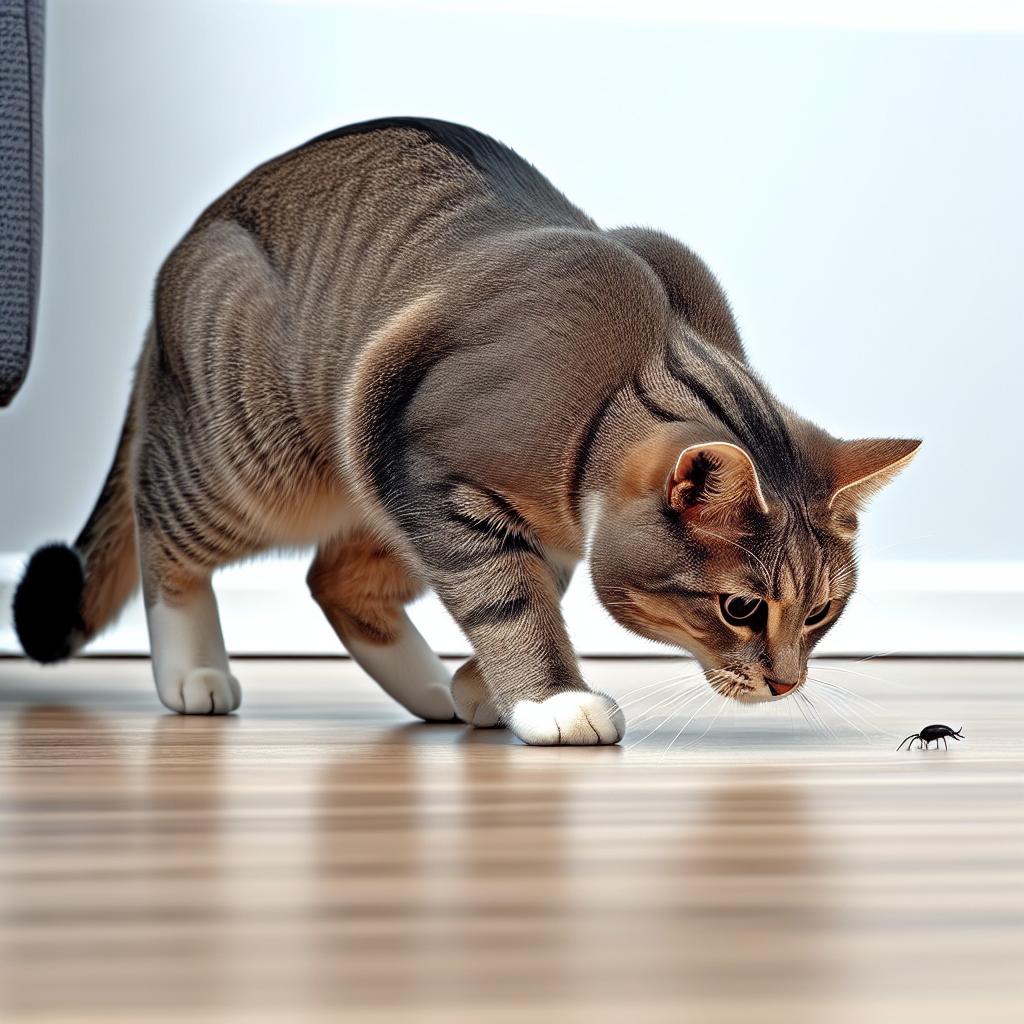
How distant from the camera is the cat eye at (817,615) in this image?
4.36ft

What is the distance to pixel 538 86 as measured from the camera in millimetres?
2756

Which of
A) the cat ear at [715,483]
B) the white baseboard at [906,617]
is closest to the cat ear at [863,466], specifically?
the cat ear at [715,483]

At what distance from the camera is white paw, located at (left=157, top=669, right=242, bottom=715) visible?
5.42 ft

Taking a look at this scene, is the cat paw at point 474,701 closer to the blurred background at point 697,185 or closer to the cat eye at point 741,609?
the cat eye at point 741,609

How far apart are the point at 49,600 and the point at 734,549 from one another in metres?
0.99

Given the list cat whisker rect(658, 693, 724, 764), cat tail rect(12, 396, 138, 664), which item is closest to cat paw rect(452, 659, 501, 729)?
cat whisker rect(658, 693, 724, 764)

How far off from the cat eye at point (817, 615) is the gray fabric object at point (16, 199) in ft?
3.19

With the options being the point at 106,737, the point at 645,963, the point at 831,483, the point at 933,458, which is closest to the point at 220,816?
the point at 645,963

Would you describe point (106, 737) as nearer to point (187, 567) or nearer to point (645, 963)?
point (187, 567)

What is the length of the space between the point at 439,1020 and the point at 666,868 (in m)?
0.29

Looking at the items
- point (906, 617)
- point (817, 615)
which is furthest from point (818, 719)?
point (906, 617)

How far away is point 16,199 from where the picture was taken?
166 centimetres

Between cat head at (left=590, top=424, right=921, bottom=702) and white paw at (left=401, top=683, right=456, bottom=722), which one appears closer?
cat head at (left=590, top=424, right=921, bottom=702)

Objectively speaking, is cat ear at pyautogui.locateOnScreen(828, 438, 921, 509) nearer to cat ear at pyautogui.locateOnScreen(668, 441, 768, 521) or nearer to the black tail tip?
cat ear at pyautogui.locateOnScreen(668, 441, 768, 521)
